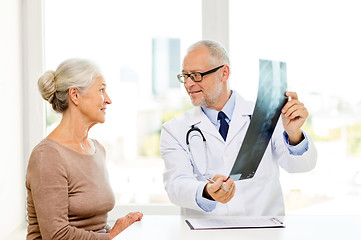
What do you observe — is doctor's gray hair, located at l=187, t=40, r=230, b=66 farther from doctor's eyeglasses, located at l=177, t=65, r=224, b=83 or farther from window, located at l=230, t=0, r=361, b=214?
window, located at l=230, t=0, r=361, b=214

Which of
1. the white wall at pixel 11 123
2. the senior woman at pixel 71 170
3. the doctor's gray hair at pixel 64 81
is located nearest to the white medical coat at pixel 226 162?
the senior woman at pixel 71 170

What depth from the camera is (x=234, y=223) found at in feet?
5.44

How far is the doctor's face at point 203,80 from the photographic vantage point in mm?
2174

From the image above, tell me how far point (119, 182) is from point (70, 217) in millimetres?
1105

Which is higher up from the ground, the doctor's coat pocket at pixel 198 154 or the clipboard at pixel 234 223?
the doctor's coat pocket at pixel 198 154

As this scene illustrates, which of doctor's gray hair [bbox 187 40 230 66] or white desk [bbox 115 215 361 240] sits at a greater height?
doctor's gray hair [bbox 187 40 230 66]

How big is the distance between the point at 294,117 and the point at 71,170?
895 mm

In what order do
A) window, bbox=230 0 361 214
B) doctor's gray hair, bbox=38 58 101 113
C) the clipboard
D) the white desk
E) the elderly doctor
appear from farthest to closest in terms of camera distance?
window, bbox=230 0 361 214, the elderly doctor, doctor's gray hair, bbox=38 58 101 113, the clipboard, the white desk

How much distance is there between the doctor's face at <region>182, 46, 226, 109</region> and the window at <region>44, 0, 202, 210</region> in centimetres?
67

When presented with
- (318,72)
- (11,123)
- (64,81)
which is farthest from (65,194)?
(318,72)

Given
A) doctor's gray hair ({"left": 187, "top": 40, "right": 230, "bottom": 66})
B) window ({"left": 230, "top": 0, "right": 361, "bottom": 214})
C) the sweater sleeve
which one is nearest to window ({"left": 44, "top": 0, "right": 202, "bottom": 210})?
window ({"left": 230, "top": 0, "right": 361, "bottom": 214})

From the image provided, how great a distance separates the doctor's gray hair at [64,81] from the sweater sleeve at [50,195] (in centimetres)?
25

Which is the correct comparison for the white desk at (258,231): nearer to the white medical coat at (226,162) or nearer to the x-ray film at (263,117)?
the x-ray film at (263,117)

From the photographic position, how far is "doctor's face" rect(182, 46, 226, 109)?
217 centimetres
